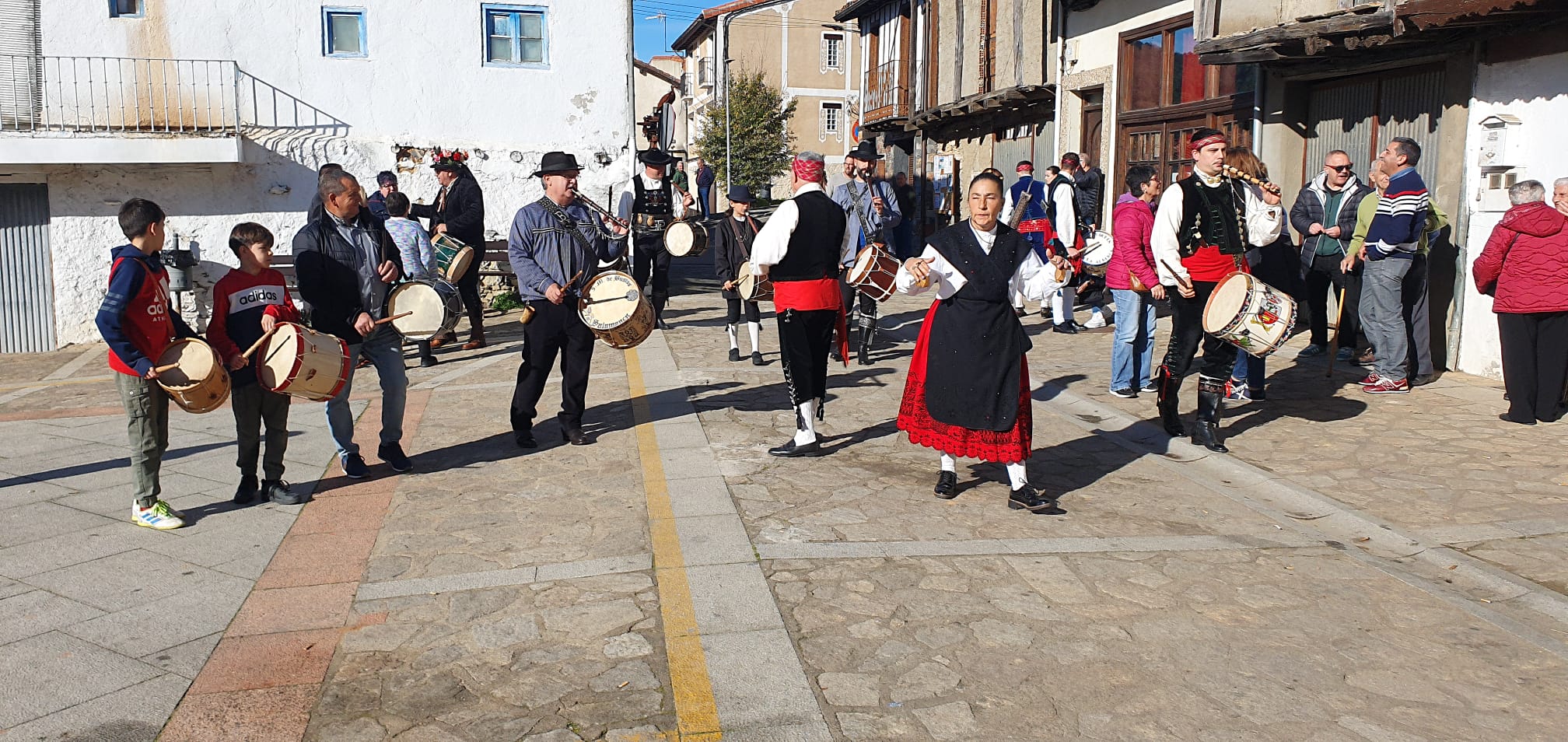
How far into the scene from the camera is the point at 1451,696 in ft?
13.0

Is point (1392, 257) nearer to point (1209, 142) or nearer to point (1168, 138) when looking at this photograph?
point (1209, 142)

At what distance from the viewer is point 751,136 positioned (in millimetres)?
44750

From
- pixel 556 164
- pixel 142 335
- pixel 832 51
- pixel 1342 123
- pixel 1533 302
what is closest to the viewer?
pixel 142 335

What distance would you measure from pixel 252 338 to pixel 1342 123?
1011 cm

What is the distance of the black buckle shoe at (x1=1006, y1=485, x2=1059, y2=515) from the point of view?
239 inches

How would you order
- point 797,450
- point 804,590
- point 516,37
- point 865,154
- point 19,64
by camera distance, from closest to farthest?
point 804,590
point 797,450
point 865,154
point 19,64
point 516,37

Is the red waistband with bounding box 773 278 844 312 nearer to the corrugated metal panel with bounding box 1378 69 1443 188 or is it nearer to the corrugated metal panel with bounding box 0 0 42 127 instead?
the corrugated metal panel with bounding box 1378 69 1443 188

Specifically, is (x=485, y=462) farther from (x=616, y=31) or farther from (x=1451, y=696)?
(x=616, y=31)

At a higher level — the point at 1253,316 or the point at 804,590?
the point at 1253,316

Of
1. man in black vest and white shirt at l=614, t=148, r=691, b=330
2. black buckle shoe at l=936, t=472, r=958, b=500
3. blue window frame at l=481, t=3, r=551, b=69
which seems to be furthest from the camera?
blue window frame at l=481, t=3, r=551, b=69

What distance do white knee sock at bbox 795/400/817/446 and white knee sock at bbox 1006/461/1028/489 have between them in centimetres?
155

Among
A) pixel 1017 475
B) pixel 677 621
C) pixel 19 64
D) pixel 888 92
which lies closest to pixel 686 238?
pixel 1017 475

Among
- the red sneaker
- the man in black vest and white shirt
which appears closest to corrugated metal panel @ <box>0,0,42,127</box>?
the man in black vest and white shirt

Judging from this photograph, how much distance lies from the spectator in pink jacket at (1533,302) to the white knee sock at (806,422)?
4.67 meters
